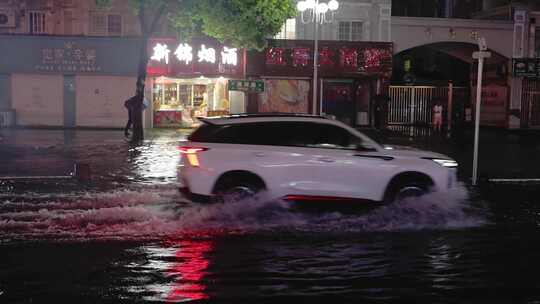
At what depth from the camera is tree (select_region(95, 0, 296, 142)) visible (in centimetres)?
2516

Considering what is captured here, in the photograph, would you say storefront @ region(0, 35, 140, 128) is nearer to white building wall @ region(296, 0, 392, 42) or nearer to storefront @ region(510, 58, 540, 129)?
white building wall @ region(296, 0, 392, 42)

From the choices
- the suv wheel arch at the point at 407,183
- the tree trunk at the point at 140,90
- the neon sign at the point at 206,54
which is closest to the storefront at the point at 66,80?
the neon sign at the point at 206,54

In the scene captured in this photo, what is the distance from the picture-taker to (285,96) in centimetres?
3538

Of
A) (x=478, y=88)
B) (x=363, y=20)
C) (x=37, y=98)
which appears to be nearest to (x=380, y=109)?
(x=363, y=20)

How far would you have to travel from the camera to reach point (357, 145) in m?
11.4

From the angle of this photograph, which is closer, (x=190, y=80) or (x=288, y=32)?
(x=190, y=80)

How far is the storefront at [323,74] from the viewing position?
34.4 meters

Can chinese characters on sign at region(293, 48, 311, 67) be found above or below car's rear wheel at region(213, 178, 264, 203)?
above

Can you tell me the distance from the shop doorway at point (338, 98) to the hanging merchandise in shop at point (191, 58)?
5.60m

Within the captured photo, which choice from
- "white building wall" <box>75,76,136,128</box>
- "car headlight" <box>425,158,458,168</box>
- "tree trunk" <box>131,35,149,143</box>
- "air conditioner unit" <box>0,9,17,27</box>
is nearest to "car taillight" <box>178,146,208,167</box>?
"car headlight" <box>425,158,458,168</box>

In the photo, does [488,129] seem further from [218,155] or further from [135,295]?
[135,295]

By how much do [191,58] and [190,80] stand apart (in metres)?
1.55

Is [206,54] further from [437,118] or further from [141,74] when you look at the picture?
[437,118]

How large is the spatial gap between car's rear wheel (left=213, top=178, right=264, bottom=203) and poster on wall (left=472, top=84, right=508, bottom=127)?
30553 mm
